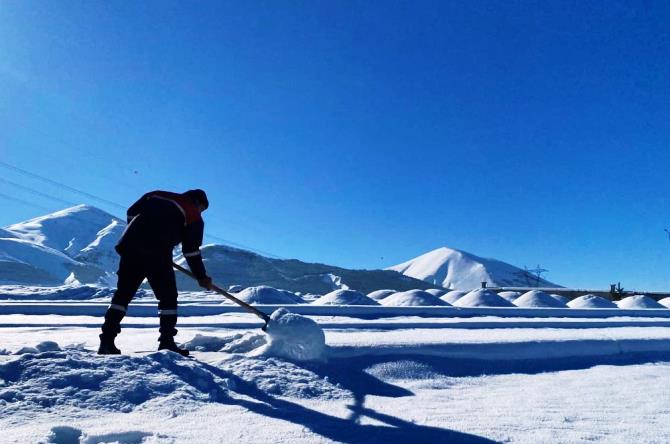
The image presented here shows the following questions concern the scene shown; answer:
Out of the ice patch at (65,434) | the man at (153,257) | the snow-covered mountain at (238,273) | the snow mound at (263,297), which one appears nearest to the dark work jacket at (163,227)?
the man at (153,257)

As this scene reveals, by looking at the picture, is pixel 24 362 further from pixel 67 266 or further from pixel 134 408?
pixel 67 266

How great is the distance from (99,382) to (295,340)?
1.11 metres

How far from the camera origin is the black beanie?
132 inches

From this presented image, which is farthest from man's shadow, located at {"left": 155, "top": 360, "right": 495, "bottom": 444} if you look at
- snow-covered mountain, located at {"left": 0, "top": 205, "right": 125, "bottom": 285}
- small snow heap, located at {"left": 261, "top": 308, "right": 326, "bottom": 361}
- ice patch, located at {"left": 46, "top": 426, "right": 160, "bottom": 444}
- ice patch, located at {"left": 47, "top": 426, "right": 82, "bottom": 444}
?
snow-covered mountain, located at {"left": 0, "top": 205, "right": 125, "bottom": 285}

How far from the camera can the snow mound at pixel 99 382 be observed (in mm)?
1999

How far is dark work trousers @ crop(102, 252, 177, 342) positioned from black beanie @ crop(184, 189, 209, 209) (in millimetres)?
469

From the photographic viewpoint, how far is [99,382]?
7.18 feet

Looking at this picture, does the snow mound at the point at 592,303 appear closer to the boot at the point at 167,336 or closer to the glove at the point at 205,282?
the glove at the point at 205,282

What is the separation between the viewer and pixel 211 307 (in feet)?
23.2

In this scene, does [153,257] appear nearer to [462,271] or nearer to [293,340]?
[293,340]

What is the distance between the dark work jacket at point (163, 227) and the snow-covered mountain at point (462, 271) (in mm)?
145159

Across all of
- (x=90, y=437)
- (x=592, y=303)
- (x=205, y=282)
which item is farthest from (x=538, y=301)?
(x=90, y=437)

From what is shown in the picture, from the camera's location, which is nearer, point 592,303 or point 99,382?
point 99,382

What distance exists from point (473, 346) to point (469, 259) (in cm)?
17754
